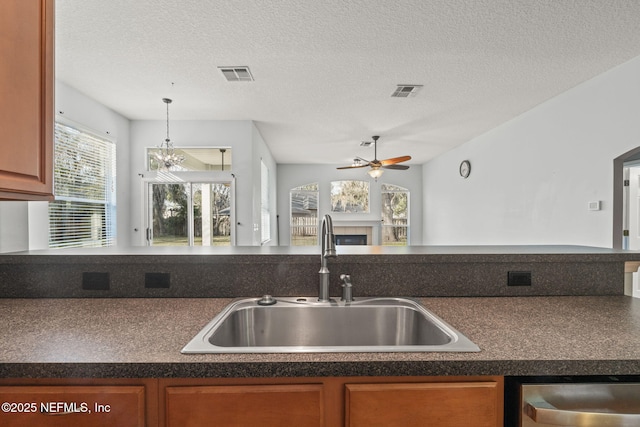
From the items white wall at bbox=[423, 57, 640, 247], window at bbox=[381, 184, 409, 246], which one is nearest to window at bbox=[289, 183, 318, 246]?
window at bbox=[381, 184, 409, 246]

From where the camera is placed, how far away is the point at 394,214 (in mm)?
8891

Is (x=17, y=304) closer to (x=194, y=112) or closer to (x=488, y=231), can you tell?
(x=194, y=112)

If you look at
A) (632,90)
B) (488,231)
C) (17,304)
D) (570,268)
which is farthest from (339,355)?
(488,231)

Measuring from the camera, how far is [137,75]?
323 centimetres

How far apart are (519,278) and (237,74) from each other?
3.05 metres

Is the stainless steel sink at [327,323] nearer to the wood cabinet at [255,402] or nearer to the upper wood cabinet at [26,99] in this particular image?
the wood cabinet at [255,402]

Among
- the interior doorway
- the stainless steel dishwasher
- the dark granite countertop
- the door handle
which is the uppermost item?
the interior doorway

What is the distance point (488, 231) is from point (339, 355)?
534cm

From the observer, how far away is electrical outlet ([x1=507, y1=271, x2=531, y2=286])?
4.46ft

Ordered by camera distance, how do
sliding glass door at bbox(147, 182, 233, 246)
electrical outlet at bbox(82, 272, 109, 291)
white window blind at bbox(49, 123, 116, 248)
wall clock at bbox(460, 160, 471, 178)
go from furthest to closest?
wall clock at bbox(460, 160, 471, 178)
sliding glass door at bbox(147, 182, 233, 246)
white window blind at bbox(49, 123, 116, 248)
electrical outlet at bbox(82, 272, 109, 291)

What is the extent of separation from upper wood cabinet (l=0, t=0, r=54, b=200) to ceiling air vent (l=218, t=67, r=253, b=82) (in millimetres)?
2127

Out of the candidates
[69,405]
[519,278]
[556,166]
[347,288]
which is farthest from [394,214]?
[69,405]

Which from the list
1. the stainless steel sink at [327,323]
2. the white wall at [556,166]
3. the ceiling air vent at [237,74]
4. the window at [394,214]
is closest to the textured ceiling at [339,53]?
the ceiling air vent at [237,74]

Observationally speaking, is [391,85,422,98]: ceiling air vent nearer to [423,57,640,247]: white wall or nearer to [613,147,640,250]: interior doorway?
[423,57,640,247]: white wall
